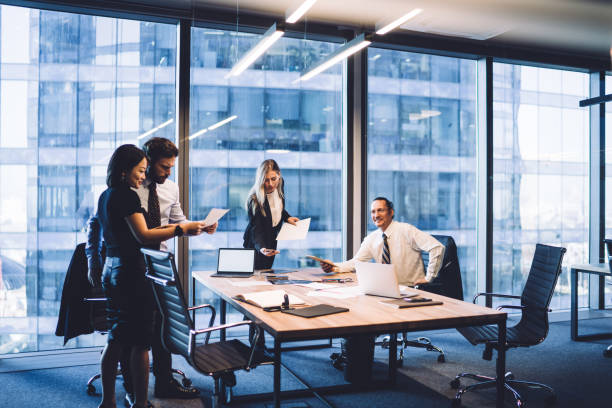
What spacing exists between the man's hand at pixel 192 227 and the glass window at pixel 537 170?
3.83 metres

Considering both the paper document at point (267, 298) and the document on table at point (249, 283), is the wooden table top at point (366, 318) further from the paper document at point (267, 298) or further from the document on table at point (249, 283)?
the document on table at point (249, 283)

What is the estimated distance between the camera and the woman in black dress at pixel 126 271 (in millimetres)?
2494

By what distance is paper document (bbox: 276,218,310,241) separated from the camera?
3.75 metres

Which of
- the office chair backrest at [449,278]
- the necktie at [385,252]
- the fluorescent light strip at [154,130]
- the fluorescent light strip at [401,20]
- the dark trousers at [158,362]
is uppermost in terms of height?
the fluorescent light strip at [401,20]

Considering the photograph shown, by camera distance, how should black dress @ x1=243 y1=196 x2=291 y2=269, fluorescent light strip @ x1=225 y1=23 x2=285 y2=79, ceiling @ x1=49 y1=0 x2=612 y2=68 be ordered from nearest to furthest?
fluorescent light strip @ x1=225 y1=23 x2=285 y2=79 → black dress @ x1=243 y1=196 x2=291 y2=269 → ceiling @ x1=49 y1=0 x2=612 y2=68

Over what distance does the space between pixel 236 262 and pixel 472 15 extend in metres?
3.28

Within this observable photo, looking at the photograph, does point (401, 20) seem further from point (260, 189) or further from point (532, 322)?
point (532, 322)

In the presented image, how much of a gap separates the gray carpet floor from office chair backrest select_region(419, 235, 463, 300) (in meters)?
0.61

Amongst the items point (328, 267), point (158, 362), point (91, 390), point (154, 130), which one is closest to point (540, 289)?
point (328, 267)

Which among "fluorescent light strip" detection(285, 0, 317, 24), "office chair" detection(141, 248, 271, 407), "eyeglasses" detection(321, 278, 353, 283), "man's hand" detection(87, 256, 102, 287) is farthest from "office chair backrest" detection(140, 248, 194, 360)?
"fluorescent light strip" detection(285, 0, 317, 24)

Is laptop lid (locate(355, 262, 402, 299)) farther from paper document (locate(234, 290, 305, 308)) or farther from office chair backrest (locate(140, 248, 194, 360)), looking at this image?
office chair backrest (locate(140, 248, 194, 360))

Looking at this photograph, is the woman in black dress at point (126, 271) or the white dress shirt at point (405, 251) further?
the white dress shirt at point (405, 251)

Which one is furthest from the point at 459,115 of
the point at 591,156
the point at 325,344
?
the point at 325,344

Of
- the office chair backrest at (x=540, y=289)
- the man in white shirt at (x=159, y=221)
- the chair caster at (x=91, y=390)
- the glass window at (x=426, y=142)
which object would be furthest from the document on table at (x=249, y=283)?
the glass window at (x=426, y=142)
